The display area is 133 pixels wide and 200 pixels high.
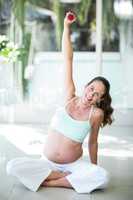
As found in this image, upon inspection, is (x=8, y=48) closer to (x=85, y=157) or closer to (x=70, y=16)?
(x=85, y=157)

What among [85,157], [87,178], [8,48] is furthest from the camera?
[8,48]

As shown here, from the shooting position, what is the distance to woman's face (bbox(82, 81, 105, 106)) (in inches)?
132

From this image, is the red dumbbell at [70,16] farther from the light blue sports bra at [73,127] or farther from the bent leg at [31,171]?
the bent leg at [31,171]

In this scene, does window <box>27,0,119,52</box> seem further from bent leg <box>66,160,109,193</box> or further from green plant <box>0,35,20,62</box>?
bent leg <box>66,160,109,193</box>

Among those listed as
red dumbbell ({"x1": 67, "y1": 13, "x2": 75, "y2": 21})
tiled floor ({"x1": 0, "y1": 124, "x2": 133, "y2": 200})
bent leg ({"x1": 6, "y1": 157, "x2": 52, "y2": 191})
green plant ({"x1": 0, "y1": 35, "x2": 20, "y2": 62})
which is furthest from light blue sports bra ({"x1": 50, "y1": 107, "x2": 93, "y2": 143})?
green plant ({"x1": 0, "y1": 35, "x2": 20, "y2": 62})

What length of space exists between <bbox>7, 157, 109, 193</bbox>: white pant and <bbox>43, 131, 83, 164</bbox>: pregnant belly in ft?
0.12

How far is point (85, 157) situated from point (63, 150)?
1.06 metres

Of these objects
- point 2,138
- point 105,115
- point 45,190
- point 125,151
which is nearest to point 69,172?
point 45,190

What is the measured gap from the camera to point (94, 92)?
3.36 metres

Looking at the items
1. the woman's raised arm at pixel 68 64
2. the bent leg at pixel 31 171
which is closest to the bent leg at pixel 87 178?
the bent leg at pixel 31 171

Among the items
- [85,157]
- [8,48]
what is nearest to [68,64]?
[85,157]

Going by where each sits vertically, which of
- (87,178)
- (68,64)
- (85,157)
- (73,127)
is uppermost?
(68,64)

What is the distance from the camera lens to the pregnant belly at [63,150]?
3.38m

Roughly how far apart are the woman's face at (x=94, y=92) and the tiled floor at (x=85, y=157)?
2.08ft
